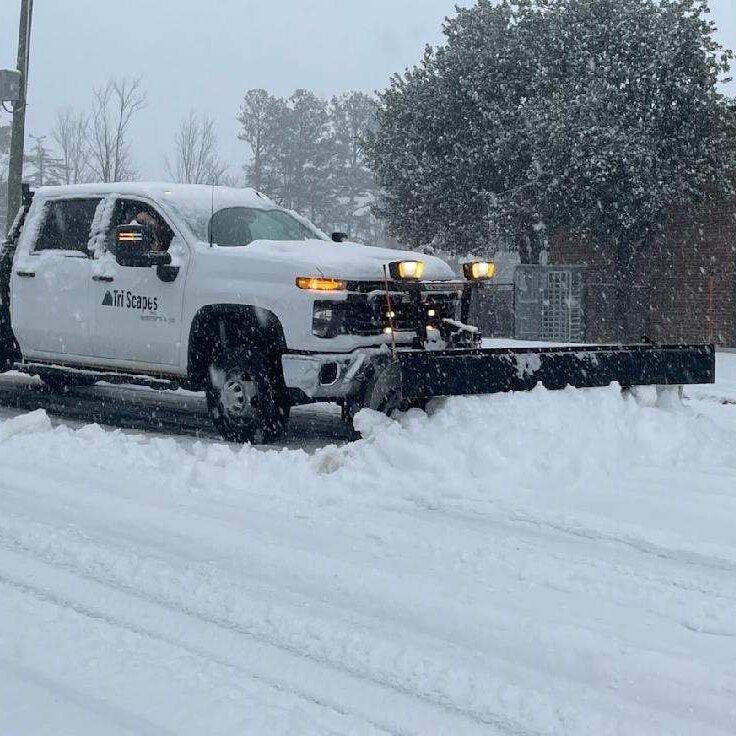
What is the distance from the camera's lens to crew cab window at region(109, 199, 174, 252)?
8375 millimetres

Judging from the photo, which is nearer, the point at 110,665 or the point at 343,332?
the point at 110,665

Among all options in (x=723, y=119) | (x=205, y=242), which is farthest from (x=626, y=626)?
(x=723, y=119)

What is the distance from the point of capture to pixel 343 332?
295 inches

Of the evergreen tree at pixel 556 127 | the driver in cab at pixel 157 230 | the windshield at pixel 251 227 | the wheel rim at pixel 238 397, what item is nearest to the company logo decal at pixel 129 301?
the driver in cab at pixel 157 230

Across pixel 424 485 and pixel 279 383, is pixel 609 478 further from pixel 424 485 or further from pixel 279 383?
pixel 279 383

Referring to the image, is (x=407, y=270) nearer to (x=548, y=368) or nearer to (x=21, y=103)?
(x=548, y=368)

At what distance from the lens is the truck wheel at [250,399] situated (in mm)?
7590

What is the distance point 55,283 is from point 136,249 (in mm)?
1334

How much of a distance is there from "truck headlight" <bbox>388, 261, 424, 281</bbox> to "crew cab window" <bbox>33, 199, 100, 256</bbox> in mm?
2984

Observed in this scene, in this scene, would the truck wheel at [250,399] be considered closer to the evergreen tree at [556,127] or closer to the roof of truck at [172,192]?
the roof of truck at [172,192]

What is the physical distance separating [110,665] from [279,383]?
13.8 ft

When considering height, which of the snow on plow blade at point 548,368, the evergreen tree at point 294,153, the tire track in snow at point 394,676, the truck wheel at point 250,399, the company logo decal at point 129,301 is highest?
the evergreen tree at point 294,153

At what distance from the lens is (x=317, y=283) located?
24.2ft

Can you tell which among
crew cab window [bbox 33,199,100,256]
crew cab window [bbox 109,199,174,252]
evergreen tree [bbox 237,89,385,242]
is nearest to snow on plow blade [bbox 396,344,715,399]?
crew cab window [bbox 109,199,174,252]
